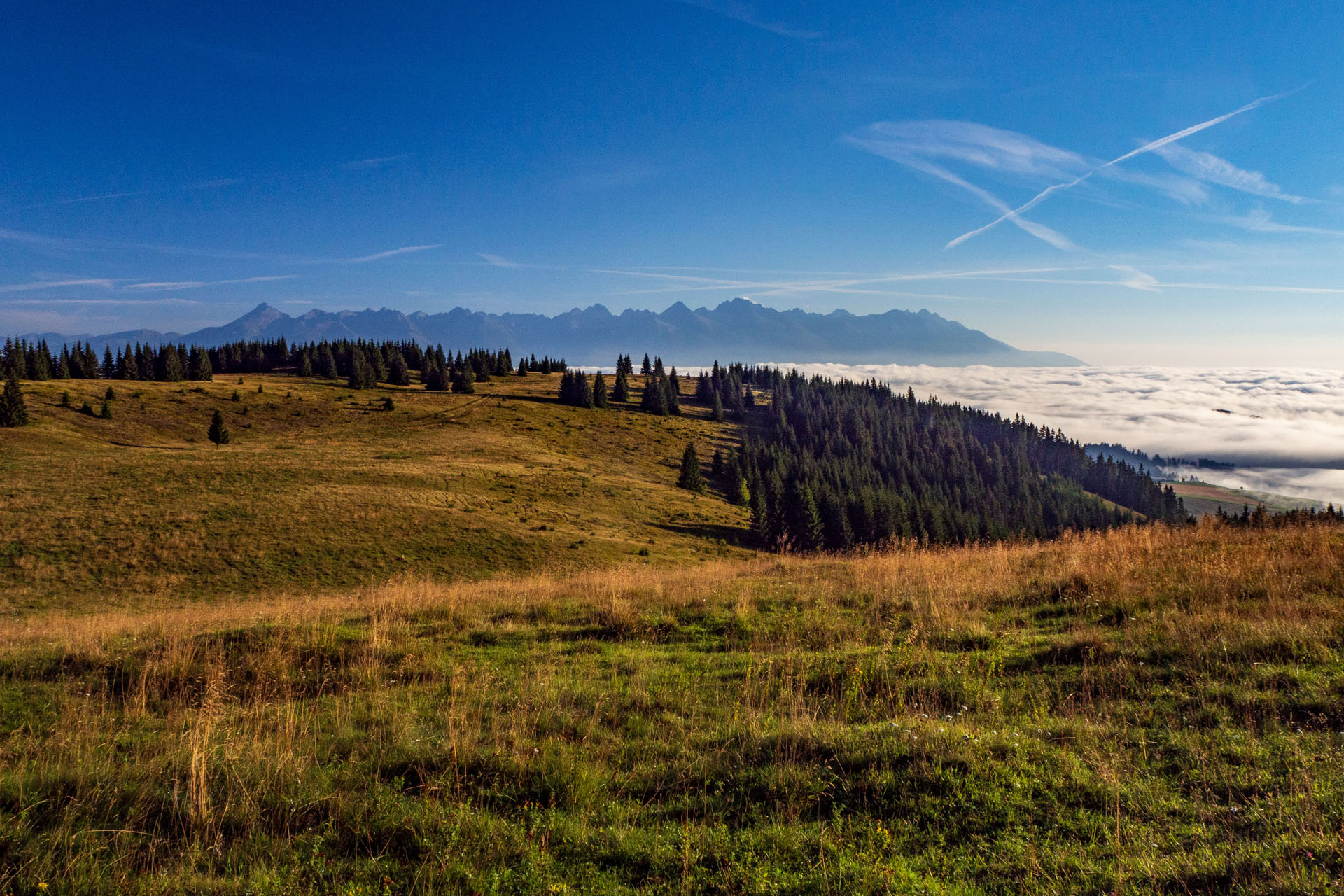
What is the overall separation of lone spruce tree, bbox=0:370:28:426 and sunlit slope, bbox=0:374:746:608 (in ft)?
5.80

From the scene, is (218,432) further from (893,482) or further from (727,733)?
(893,482)

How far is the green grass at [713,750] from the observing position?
12.7 feet

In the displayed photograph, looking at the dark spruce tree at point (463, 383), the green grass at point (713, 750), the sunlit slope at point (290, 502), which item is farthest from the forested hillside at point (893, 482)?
the green grass at point (713, 750)

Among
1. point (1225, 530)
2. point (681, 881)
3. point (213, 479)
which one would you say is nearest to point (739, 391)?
point (213, 479)

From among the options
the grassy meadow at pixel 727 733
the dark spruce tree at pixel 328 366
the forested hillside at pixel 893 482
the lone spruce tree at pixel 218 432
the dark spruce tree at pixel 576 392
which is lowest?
the forested hillside at pixel 893 482

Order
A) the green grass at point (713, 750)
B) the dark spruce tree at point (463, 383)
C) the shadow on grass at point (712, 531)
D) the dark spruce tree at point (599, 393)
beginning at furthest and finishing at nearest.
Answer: the dark spruce tree at point (599, 393) < the dark spruce tree at point (463, 383) < the shadow on grass at point (712, 531) < the green grass at point (713, 750)

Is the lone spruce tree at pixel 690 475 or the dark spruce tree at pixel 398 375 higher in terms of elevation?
the dark spruce tree at pixel 398 375

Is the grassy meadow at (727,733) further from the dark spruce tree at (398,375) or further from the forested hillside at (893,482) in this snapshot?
the dark spruce tree at (398,375)

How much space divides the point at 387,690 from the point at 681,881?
16.1 ft

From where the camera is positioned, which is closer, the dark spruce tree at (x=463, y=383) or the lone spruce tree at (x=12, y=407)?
the lone spruce tree at (x=12, y=407)

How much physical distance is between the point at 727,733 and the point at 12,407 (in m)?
88.9

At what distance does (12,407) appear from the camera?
59969 mm

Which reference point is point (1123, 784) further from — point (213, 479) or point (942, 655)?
point (213, 479)

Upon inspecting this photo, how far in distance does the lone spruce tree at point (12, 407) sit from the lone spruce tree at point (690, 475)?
7688 centimetres
